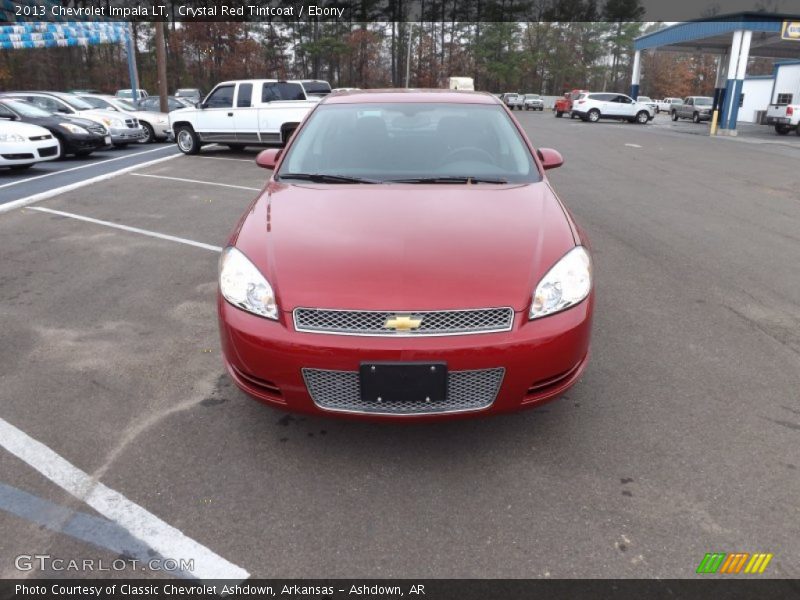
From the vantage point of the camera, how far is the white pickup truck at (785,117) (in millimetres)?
25500

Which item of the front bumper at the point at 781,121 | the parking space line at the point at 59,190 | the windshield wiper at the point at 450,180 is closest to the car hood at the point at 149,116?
the parking space line at the point at 59,190

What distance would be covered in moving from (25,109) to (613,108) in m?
30.0

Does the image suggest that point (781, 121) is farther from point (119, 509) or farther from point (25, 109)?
point (119, 509)

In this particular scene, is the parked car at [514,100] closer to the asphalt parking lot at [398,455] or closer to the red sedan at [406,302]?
the asphalt parking lot at [398,455]

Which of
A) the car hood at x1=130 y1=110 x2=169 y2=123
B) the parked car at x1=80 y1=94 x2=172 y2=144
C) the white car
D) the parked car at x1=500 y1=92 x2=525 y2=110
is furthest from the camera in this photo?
the parked car at x1=500 y1=92 x2=525 y2=110

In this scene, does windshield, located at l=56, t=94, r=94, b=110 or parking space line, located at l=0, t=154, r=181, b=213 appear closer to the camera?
parking space line, located at l=0, t=154, r=181, b=213

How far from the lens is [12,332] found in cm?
435

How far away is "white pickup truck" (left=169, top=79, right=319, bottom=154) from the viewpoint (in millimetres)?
14039

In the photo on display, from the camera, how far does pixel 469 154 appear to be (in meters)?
4.00

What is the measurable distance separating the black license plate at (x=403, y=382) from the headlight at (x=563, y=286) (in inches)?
20.0

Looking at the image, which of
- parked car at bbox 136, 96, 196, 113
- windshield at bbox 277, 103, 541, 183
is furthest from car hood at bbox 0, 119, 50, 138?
parked car at bbox 136, 96, 196, 113

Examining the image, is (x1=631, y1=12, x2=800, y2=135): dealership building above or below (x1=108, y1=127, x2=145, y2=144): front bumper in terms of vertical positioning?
above

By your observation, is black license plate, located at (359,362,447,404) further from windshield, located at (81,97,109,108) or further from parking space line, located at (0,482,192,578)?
windshield, located at (81,97,109,108)

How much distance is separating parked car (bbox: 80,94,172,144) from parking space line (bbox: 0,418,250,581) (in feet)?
53.0
